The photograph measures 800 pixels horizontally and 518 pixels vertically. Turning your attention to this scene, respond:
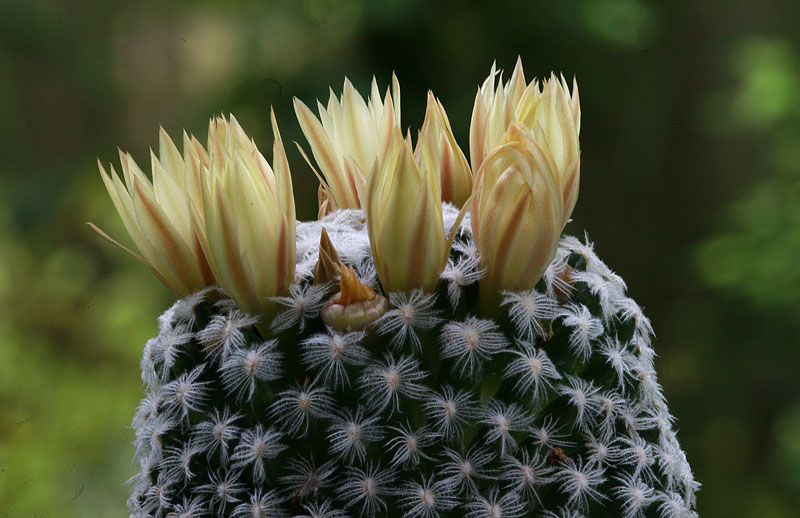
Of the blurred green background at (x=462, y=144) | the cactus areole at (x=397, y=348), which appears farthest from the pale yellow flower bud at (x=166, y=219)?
the blurred green background at (x=462, y=144)

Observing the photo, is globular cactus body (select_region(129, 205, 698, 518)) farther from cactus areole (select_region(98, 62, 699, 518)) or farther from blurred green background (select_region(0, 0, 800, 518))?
blurred green background (select_region(0, 0, 800, 518))

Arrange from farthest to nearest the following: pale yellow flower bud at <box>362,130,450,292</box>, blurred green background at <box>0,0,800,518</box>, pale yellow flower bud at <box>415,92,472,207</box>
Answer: blurred green background at <box>0,0,800,518</box> < pale yellow flower bud at <box>415,92,472,207</box> < pale yellow flower bud at <box>362,130,450,292</box>

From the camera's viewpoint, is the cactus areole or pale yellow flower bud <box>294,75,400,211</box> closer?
the cactus areole

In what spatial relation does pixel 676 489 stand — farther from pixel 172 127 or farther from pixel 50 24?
pixel 50 24

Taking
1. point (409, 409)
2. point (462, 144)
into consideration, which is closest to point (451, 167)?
point (409, 409)

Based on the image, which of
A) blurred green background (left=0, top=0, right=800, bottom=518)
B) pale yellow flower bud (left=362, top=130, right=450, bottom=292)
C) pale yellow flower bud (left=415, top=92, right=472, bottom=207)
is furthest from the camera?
blurred green background (left=0, top=0, right=800, bottom=518)

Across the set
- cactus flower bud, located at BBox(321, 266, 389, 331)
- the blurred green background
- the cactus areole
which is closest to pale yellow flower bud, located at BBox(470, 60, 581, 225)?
the cactus areole

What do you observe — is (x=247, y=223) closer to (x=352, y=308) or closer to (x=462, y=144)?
(x=352, y=308)
